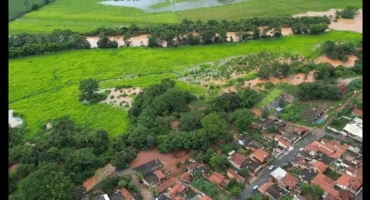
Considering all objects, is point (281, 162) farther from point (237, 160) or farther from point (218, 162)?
point (218, 162)

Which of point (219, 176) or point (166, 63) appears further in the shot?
point (166, 63)

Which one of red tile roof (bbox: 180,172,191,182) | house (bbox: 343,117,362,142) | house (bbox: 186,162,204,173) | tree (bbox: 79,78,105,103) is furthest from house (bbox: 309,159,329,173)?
tree (bbox: 79,78,105,103)

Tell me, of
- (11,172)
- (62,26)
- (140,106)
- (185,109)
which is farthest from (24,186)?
(62,26)

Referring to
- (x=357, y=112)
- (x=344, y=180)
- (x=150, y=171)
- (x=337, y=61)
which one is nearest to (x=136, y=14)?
(x=337, y=61)

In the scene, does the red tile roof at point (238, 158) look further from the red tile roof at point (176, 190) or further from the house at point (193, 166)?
the red tile roof at point (176, 190)

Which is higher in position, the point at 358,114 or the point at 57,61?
the point at 57,61

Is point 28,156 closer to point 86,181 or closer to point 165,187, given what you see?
point 86,181

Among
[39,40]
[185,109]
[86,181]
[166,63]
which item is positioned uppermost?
[39,40]
